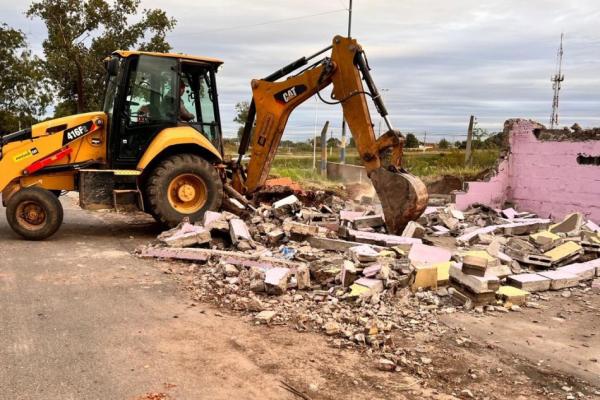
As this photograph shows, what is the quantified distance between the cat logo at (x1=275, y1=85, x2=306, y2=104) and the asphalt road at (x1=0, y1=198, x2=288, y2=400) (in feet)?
11.5

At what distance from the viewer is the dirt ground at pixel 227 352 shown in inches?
144

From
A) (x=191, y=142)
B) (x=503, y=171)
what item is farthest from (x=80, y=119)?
(x=503, y=171)

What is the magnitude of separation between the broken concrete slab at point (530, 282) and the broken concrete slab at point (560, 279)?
0.08 meters

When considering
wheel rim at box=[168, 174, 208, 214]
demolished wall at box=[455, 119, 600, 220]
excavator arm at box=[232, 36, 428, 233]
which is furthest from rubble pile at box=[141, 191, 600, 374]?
demolished wall at box=[455, 119, 600, 220]

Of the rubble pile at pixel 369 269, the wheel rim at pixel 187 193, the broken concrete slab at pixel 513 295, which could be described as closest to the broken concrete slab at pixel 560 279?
the rubble pile at pixel 369 269

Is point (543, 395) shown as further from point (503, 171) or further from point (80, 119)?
point (503, 171)

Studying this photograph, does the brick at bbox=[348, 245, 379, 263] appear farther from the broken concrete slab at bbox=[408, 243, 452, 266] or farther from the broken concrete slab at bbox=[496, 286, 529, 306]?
the broken concrete slab at bbox=[496, 286, 529, 306]

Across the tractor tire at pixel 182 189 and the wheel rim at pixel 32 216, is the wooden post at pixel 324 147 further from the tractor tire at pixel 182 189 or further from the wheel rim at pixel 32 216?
the wheel rim at pixel 32 216

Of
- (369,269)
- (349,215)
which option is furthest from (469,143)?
(369,269)

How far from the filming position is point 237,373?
3.88m

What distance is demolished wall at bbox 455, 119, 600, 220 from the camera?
1016cm

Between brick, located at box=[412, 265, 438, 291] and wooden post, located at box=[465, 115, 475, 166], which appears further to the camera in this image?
wooden post, located at box=[465, 115, 475, 166]

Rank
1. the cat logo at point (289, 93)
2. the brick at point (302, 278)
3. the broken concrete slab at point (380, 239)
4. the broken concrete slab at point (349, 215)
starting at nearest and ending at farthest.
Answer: the brick at point (302, 278) < the broken concrete slab at point (380, 239) < the broken concrete slab at point (349, 215) < the cat logo at point (289, 93)

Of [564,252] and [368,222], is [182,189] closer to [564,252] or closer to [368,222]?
[368,222]
